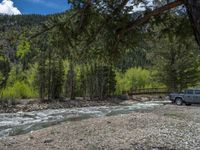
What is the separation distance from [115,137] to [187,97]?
76.2 ft

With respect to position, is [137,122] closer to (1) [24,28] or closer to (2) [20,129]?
(2) [20,129]

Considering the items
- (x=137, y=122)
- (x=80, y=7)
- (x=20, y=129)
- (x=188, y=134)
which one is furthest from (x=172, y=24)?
(x=20, y=129)

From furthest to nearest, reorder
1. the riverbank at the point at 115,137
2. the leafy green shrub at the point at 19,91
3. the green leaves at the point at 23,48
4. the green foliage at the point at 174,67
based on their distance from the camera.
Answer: the leafy green shrub at the point at 19,91 → the green foliage at the point at 174,67 → the riverbank at the point at 115,137 → the green leaves at the point at 23,48

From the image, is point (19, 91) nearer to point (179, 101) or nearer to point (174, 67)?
point (174, 67)

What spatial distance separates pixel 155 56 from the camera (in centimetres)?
5172

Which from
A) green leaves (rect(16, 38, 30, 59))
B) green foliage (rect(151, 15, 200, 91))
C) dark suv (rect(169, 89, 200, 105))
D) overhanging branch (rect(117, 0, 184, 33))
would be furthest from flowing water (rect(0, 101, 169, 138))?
green leaves (rect(16, 38, 30, 59))

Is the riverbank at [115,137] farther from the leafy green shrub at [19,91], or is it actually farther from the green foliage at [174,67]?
the leafy green shrub at [19,91]

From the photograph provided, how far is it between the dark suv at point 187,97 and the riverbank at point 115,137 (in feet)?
50.2

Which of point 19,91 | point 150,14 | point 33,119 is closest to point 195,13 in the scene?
point 150,14

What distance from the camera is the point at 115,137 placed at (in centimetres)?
1811

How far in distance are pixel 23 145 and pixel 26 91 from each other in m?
50.4

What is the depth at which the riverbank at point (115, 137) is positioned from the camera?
16.1m

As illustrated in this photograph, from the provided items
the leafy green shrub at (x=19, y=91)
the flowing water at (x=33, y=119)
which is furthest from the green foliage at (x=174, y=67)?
the leafy green shrub at (x=19, y=91)

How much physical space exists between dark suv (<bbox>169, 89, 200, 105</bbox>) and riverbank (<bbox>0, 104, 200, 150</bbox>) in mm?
15308
